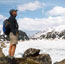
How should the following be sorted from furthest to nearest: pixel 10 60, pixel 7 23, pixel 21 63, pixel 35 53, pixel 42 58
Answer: pixel 35 53, pixel 42 58, pixel 21 63, pixel 10 60, pixel 7 23

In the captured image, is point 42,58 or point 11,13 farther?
point 42,58

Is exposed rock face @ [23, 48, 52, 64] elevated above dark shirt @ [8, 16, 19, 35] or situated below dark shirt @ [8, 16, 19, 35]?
below

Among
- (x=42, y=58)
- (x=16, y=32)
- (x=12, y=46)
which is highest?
(x=16, y=32)

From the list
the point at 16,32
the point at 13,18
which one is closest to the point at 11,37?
the point at 16,32

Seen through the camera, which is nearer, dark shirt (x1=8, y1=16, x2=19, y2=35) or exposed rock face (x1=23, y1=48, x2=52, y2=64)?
dark shirt (x1=8, y1=16, x2=19, y2=35)

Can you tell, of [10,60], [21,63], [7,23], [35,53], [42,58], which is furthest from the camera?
[35,53]

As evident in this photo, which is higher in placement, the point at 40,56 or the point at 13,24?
the point at 13,24

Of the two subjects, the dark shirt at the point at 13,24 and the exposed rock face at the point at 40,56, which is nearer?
the dark shirt at the point at 13,24

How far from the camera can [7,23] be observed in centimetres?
1045

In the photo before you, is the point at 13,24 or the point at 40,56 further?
the point at 40,56

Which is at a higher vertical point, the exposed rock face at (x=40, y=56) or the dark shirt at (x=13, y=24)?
the dark shirt at (x=13, y=24)

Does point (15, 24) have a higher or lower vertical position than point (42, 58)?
higher

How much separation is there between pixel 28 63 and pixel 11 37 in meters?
2.76

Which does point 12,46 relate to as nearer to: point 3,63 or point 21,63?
point 3,63
